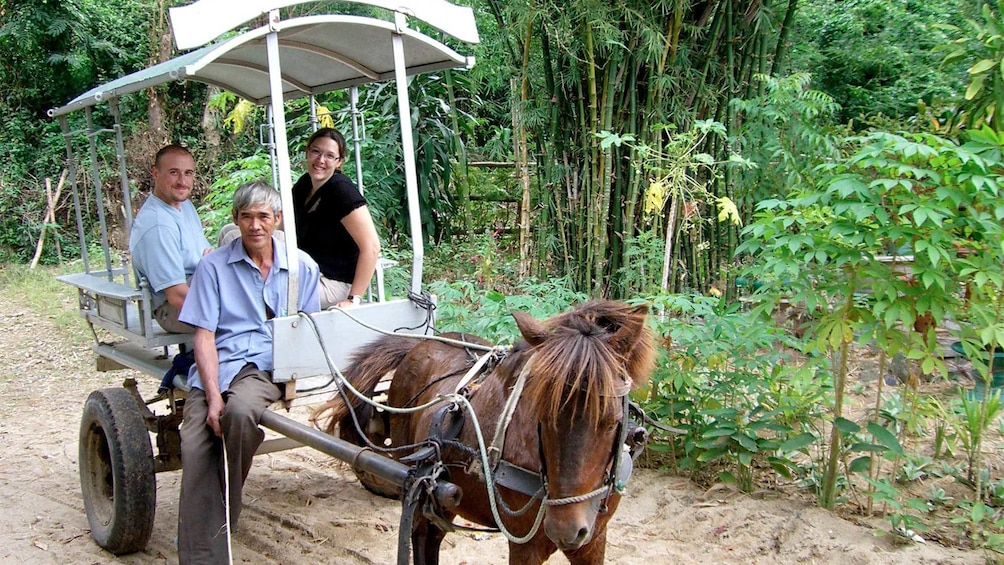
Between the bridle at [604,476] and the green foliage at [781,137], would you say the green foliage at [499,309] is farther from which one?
the bridle at [604,476]

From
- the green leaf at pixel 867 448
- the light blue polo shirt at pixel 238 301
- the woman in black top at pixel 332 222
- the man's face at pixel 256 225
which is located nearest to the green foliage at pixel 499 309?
the woman in black top at pixel 332 222

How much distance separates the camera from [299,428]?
10.2 ft

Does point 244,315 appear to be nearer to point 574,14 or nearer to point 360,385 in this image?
point 360,385

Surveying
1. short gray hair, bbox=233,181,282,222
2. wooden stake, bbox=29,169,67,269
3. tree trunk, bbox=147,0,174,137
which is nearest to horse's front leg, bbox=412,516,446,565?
short gray hair, bbox=233,181,282,222

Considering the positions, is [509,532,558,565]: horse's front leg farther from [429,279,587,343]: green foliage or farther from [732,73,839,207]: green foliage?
[732,73,839,207]: green foliage

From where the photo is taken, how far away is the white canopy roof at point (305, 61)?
324 centimetres

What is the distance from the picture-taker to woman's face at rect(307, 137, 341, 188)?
410cm

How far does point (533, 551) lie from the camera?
2551 millimetres

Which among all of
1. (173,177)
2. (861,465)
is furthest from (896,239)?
(173,177)

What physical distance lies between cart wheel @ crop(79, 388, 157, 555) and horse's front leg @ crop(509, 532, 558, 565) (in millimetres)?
2066

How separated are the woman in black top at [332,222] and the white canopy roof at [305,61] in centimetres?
46

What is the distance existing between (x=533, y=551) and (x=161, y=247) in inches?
89.6

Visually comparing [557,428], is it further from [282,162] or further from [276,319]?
[282,162]

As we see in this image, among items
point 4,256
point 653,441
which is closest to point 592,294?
point 653,441
